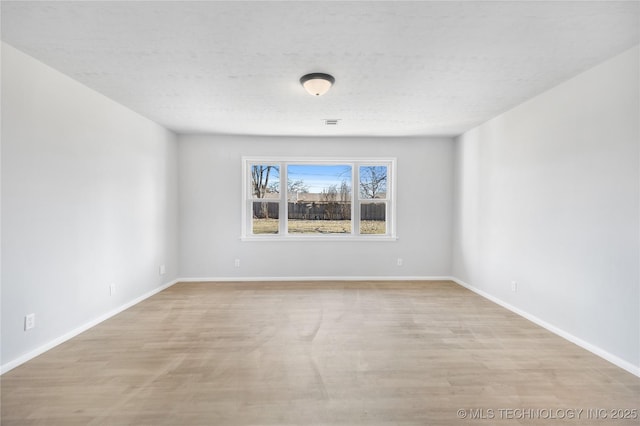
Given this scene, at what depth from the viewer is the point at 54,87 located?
2.41m

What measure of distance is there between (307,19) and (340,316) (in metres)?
2.79

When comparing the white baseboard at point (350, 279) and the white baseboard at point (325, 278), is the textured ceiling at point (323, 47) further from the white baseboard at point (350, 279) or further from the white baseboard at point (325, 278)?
the white baseboard at point (325, 278)

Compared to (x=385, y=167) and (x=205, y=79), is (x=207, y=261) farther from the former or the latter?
(x=385, y=167)

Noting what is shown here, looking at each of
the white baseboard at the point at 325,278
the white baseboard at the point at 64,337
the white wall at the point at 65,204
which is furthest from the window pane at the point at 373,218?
the white baseboard at the point at 64,337

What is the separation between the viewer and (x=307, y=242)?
186 inches

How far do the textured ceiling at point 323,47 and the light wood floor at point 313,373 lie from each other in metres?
2.41

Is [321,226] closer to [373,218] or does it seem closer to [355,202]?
[355,202]

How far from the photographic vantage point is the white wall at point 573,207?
2125 millimetres

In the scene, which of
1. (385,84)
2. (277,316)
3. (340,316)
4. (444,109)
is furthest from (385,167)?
(277,316)

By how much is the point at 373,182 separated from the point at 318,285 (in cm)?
203

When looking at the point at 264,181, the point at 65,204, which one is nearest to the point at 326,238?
the point at 264,181

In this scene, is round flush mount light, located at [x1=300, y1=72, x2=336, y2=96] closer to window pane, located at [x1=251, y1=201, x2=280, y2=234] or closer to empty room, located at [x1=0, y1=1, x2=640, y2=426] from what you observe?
empty room, located at [x1=0, y1=1, x2=640, y2=426]

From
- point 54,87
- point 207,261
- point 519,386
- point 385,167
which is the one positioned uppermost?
point 54,87

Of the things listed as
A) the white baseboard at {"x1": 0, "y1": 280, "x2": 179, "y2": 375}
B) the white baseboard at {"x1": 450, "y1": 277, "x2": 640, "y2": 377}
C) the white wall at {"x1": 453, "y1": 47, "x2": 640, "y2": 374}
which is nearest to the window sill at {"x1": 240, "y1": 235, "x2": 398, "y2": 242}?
the white wall at {"x1": 453, "y1": 47, "x2": 640, "y2": 374}
